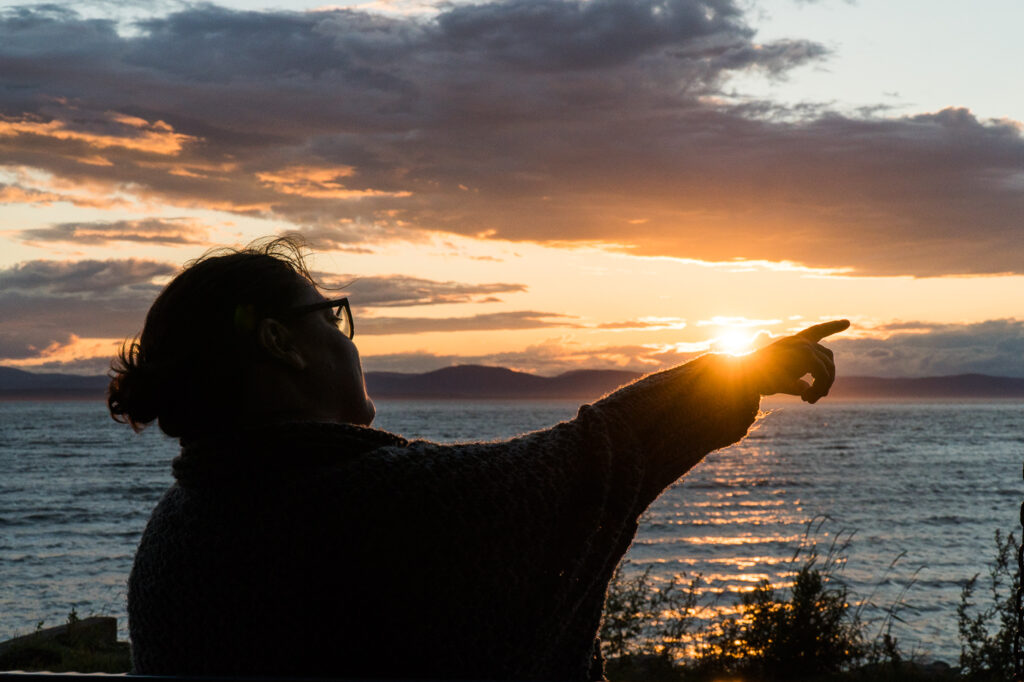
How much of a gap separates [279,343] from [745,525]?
26049 millimetres

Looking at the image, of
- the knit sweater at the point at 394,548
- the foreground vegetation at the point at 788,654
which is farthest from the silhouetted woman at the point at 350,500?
the foreground vegetation at the point at 788,654

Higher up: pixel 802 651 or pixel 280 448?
pixel 280 448

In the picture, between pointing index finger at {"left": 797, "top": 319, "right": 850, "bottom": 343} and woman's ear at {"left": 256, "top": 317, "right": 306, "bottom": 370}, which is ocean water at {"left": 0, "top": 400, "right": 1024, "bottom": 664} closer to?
pointing index finger at {"left": 797, "top": 319, "right": 850, "bottom": 343}

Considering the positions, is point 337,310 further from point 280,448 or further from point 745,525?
point 745,525

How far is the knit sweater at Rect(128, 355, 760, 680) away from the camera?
1523 millimetres

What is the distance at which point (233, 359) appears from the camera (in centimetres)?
169

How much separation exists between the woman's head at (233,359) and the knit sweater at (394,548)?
9 centimetres

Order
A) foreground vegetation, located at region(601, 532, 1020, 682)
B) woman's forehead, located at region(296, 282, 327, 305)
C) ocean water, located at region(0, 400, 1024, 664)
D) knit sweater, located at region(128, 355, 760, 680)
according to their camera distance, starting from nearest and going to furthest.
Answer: knit sweater, located at region(128, 355, 760, 680) → woman's forehead, located at region(296, 282, 327, 305) → foreground vegetation, located at region(601, 532, 1020, 682) → ocean water, located at region(0, 400, 1024, 664)

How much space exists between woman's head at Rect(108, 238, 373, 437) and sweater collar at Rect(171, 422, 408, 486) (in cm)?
8

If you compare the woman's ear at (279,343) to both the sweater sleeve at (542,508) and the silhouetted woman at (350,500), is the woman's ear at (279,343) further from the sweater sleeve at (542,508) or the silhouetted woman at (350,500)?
the sweater sleeve at (542,508)

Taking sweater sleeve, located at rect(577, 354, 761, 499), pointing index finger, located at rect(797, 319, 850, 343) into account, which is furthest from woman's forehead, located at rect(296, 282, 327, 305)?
pointing index finger, located at rect(797, 319, 850, 343)

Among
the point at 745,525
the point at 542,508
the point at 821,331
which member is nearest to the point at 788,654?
the point at 821,331

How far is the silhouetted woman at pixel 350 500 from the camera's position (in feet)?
5.01

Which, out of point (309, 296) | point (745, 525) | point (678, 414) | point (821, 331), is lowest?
point (745, 525)
